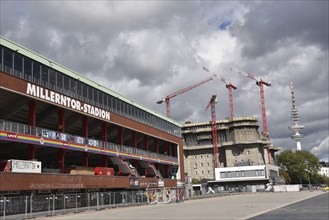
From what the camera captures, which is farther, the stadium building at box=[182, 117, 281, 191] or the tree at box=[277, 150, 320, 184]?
the tree at box=[277, 150, 320, 184]

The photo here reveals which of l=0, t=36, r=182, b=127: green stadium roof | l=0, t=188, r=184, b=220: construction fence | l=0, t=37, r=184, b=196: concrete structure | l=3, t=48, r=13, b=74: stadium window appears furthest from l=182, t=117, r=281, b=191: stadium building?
l=3, t=48, r=13, b=74: stadium window

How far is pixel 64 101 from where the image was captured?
4794 cm

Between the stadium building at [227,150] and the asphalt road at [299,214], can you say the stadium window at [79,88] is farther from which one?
the stadium building at [227,150]

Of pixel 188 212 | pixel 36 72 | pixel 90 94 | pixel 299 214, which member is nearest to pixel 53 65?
pixel 36 72

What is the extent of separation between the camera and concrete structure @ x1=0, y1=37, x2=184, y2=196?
40719 mm

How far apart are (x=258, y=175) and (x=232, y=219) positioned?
113 meters


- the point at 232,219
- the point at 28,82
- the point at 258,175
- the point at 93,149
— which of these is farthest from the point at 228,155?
the point at 232,219

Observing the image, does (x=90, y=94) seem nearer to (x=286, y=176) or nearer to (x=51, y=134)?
(x=51, y=134)

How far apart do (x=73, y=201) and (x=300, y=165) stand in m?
131

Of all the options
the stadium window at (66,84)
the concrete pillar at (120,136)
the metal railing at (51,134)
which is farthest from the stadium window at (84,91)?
the concrete pillar at (120,136)

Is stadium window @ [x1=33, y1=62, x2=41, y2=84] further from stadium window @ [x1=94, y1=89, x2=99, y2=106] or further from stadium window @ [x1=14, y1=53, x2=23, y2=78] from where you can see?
stadium window @ [x1=94, y1=89, x2=99, y2=106]

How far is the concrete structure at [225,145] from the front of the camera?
163625mm

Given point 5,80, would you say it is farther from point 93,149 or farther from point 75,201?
point 93,149

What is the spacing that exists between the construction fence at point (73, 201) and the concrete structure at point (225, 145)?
107139 millimetres
